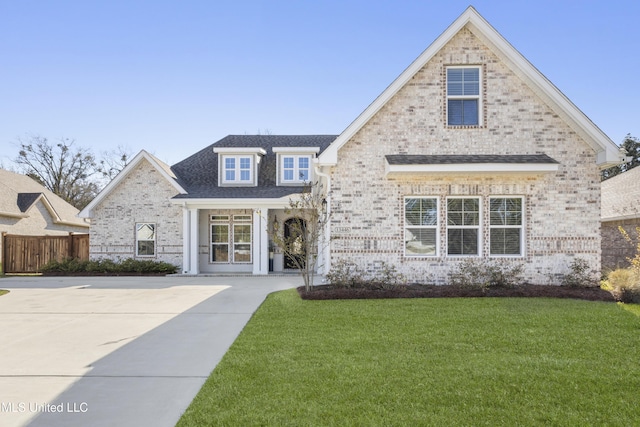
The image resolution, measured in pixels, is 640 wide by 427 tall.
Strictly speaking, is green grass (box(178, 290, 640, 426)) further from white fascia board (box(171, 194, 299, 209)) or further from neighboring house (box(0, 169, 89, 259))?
neighboring house (box(0, 169, 89, 259))

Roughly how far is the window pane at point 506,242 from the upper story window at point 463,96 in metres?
3.18

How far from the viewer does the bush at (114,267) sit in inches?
672

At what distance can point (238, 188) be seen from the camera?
18.5 metres

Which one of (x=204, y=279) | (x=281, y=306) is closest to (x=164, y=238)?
(x=204, y=279)

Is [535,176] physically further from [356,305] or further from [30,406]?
[30,406]

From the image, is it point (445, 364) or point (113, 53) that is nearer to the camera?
point (445, 364)

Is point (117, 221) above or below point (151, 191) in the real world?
below

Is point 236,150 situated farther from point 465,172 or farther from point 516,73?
point 516,73

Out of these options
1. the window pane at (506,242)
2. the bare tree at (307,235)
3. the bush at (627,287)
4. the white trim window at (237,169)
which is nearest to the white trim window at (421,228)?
the window pane at (506,242)

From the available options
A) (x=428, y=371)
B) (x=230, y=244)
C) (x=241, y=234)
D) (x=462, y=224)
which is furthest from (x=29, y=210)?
(x=428, y=371)

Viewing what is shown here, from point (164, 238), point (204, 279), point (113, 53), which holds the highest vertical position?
point (113, 53)

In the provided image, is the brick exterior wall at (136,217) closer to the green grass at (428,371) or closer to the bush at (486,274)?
the green grass at (428,371)

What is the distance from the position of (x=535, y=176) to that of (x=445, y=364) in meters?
8.27

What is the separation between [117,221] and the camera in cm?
1786
